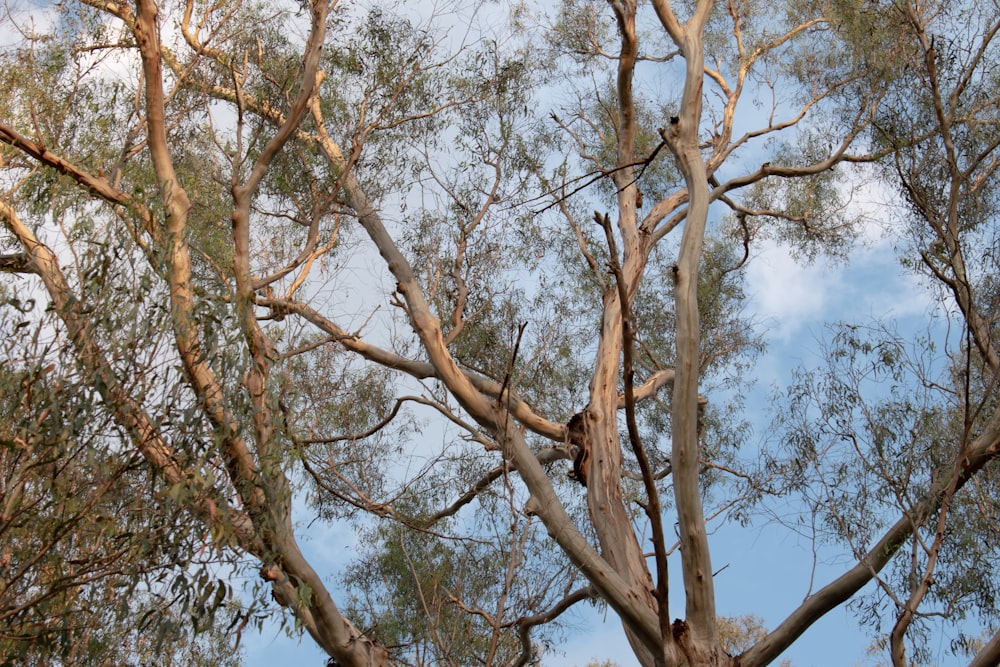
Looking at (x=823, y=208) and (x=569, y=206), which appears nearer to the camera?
(x=569, y=206)

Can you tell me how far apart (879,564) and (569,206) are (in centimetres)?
396

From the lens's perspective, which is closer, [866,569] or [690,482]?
[690,482]

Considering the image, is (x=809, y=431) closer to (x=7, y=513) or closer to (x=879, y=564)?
(x=879, y=564)

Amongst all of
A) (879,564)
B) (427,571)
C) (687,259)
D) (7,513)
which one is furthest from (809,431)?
(7,513)

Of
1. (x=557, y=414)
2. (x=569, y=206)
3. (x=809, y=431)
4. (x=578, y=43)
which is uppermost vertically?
(x=578, y=43)

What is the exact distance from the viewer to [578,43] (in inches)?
357

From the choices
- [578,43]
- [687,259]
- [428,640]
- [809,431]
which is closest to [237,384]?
[687,259]

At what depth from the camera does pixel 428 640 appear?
6.52m

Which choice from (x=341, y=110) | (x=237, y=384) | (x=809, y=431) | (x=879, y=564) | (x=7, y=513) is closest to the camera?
(x=7, y=513)

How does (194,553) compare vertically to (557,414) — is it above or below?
below

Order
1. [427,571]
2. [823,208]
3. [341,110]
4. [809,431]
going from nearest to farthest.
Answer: [809,431] < [427,571] < [341,110] < [823,208]

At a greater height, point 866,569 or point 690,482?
point 690,482

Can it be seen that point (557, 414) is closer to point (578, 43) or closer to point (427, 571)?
point (427, 571)

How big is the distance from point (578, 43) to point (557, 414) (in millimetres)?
3301
